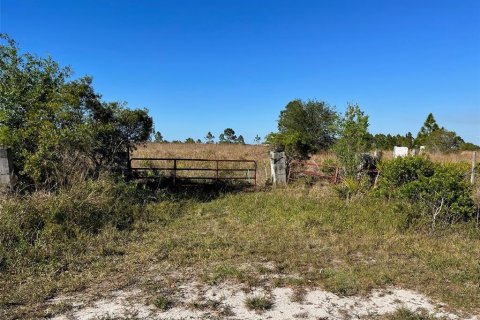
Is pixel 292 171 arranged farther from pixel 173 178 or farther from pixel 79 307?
pixel 79 307

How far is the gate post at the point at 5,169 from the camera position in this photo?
7531 mm

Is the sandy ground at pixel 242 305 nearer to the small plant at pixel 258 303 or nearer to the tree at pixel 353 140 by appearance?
the small plant at pixel 258 303

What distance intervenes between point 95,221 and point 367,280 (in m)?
5.34

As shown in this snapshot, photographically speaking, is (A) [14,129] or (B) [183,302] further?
(A) [14,129]

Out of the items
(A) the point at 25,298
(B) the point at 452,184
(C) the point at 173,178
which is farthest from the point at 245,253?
(C) the point at 173,178

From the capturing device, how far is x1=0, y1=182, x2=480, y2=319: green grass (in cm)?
452

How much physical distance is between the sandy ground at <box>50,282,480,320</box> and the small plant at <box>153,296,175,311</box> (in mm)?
43

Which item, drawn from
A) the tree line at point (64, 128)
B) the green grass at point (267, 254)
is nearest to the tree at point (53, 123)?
the tree line at point (64, 128)

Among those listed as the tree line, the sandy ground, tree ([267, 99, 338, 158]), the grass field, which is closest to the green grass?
the grass field

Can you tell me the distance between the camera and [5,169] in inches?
298

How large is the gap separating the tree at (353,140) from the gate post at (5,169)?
9279 mm

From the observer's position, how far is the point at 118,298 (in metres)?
4.12

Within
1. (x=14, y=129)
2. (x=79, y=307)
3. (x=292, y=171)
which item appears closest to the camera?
(x=79, y=307)

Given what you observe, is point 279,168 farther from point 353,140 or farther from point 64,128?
point 64,128
